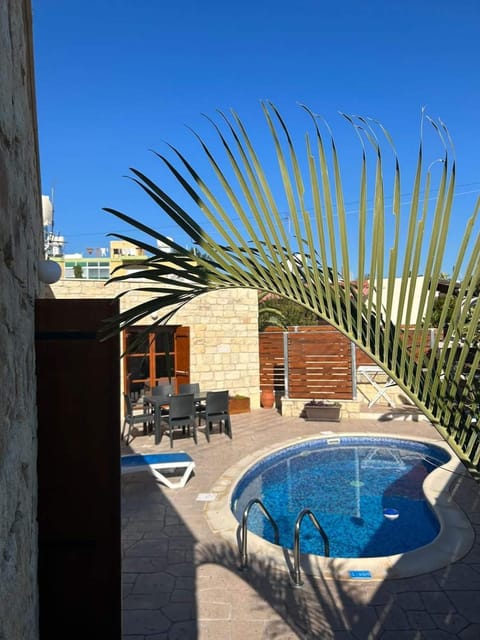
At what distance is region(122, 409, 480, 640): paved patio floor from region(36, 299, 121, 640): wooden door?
172 centimetres

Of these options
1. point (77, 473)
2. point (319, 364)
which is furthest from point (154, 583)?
point (319, 364)

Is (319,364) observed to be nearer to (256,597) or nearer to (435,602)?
(435,602)

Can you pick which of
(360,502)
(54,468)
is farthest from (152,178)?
(360,502)

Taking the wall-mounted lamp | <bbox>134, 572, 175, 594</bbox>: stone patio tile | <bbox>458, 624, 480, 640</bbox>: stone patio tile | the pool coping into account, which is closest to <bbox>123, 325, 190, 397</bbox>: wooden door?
the pool coping

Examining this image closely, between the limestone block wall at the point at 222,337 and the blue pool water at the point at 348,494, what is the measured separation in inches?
164

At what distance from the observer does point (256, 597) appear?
4152mm

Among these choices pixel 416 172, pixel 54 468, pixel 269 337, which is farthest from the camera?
pixel 269 337

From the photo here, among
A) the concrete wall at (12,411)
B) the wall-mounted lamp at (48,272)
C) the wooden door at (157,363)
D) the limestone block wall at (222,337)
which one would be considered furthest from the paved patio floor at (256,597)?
the limestone block wall at (222,337)

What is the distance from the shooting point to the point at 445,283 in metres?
2.84

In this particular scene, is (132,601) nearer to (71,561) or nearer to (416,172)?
(71,561)

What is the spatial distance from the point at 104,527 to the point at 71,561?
24 centimetres

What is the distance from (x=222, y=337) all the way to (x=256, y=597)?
33.3 feet

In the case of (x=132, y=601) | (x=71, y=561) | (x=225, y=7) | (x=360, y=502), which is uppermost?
(x=225, y=7)

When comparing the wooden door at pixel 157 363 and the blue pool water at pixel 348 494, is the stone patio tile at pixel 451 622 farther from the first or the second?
the wooden door at pixel 157 363
